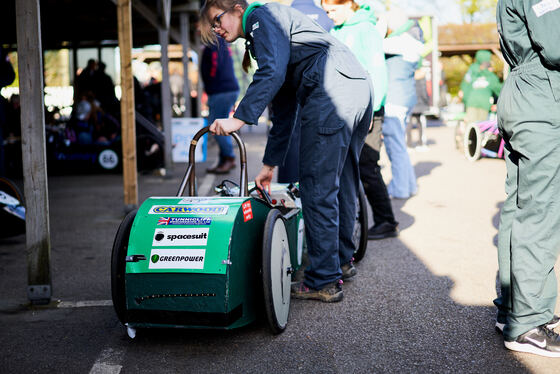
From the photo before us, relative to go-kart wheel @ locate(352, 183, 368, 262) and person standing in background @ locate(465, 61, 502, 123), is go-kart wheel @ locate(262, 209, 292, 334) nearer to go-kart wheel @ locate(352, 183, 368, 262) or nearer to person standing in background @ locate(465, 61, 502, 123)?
go-kart wheel @ locate(352, 183, 368, 262)

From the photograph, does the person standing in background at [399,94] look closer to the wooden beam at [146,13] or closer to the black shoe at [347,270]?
the black shoe at [347,270]

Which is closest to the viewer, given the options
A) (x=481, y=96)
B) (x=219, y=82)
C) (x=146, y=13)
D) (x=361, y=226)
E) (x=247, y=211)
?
(x=247, y=211)

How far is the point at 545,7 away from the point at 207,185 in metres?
6.40

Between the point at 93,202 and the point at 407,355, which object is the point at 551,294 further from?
the point at 93,202

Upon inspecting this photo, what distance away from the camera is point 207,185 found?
877cm

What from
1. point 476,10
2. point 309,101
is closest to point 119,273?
point 309,101

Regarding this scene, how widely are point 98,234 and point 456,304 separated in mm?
3427

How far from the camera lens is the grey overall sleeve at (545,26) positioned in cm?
274

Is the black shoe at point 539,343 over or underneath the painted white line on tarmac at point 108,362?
over

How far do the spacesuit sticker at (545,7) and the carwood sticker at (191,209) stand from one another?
158cm

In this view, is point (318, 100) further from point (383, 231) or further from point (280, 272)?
point (383, 231)

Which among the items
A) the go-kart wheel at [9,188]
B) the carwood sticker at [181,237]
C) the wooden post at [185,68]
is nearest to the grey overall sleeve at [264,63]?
the carwood sticker at [181,237]

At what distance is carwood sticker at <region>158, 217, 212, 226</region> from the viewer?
298cm

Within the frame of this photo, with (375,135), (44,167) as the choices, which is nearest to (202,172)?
(375,135)
